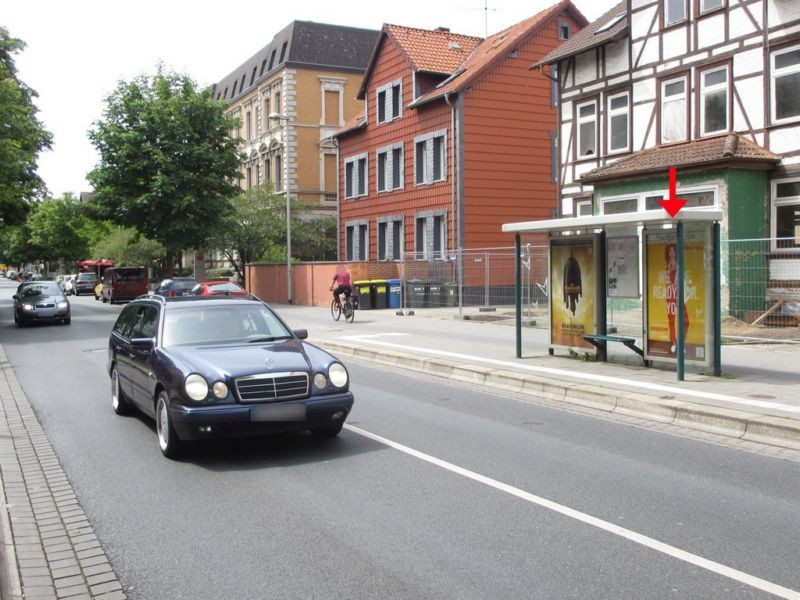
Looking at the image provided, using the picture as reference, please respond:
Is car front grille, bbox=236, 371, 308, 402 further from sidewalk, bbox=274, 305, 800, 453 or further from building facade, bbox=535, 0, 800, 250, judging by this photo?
building facade, bbox=535, 0, 800, 250

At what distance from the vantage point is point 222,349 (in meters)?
7.88

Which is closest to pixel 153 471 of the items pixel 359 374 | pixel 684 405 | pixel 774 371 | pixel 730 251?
pixel 684 405

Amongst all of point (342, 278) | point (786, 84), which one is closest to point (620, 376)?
point (786, 84)

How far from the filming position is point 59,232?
94438 millimetres

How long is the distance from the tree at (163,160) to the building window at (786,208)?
988 inches

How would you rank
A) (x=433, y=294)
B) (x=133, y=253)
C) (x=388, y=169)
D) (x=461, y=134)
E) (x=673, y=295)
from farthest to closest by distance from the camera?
(x=133, y=253), (x=388, y=169), (x=461, y=134), (x=433, y=294), (x=673, y=295)

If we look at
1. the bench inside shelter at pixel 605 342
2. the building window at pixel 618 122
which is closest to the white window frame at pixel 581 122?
the building window at pixel 618 122

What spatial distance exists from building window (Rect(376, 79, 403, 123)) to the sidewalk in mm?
19691

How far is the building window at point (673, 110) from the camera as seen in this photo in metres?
21.8

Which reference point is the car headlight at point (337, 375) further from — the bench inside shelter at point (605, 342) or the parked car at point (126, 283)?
the parked car at point (126, 283)

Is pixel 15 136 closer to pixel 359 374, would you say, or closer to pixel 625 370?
pixel 359 374

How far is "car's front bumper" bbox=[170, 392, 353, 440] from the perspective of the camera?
6957 millimetres

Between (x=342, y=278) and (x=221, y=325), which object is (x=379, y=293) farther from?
(x=221, y=325)

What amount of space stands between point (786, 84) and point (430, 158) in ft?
58.6
